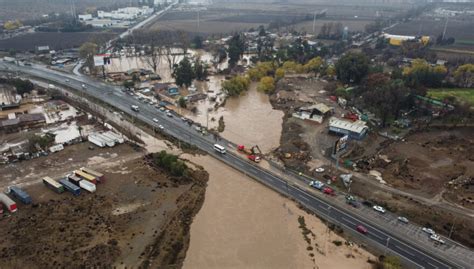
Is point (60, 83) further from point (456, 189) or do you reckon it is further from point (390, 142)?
point (456, 189)

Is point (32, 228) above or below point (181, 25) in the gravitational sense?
below

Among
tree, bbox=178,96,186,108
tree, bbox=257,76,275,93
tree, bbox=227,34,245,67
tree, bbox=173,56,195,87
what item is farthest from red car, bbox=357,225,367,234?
tree, bbox=227,34,245,67

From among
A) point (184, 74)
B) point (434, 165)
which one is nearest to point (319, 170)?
point (434, 165)

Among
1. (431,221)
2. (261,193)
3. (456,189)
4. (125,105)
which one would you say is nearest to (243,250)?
(261,193)

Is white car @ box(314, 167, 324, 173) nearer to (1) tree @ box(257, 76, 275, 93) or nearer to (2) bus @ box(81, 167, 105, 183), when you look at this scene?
(2) bus @ box(81, 167, 105, 183)

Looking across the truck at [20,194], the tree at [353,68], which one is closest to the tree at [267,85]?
the tree at [353,68]

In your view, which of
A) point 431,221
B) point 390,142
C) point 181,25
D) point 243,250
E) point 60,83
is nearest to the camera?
point 243,250
